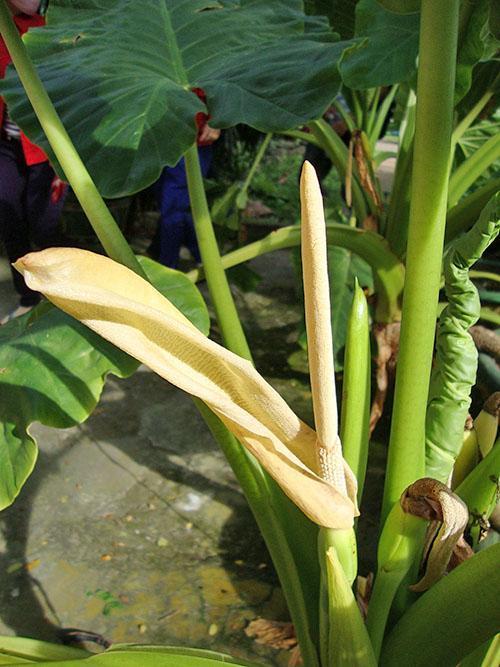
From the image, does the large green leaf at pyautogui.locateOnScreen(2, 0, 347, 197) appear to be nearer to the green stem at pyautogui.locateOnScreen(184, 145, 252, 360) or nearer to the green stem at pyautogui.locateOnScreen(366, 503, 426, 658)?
the green stem at pyautogui.locateOnScreen(184, 145, 252, 360)

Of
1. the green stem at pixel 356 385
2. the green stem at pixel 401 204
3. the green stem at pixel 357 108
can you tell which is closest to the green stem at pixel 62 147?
the green stem at pixel 356 385

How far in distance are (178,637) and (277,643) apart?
0.15 meters

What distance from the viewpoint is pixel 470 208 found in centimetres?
122

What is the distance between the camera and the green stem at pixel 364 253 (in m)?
1.21

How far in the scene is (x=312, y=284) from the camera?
44 cm

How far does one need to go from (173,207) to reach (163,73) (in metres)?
1.20

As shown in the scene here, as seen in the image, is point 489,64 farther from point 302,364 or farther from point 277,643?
point 277,643

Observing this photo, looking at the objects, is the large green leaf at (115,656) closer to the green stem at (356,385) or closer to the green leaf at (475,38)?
the green stem at (356,385)

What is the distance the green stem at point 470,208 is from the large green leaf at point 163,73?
0.37 metres

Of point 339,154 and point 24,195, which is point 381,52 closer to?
point 339,154

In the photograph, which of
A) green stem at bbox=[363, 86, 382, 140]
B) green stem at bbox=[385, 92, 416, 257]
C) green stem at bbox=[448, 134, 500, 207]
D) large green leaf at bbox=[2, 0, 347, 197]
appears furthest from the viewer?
green stem at bbox=[363, 86, 382, 140]

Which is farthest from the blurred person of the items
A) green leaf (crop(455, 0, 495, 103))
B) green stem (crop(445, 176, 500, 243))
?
green leaf (crop(455, 0, 495, 103))

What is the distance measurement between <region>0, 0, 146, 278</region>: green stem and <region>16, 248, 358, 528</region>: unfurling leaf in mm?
274

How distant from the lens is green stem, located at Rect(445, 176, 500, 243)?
119 centimetres
